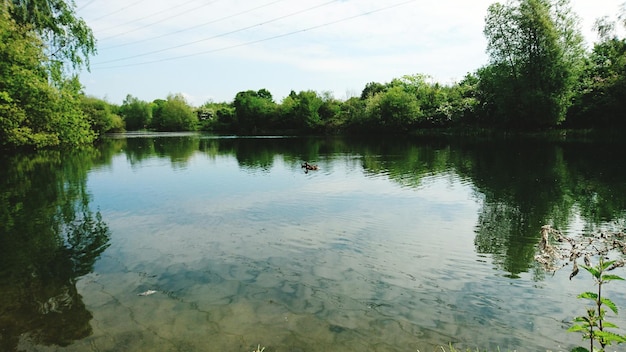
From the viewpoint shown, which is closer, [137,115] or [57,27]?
[57,27]

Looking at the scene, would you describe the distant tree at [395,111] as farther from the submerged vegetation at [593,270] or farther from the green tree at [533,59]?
the submerged vegetation at [593,270]

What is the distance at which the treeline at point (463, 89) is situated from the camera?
106ft

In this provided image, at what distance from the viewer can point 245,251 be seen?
11906mm

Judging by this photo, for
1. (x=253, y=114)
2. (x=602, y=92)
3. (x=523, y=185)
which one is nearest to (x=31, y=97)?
(x=523, y=185)

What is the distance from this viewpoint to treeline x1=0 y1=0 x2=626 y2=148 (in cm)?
3231

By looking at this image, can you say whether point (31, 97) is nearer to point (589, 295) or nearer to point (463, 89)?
point (589, 295)

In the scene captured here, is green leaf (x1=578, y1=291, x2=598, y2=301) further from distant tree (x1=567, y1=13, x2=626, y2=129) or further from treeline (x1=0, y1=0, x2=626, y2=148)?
distant tree (x1=567, y1=13, x2=626, y2=129)

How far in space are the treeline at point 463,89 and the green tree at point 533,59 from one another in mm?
126

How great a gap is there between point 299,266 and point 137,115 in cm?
17399

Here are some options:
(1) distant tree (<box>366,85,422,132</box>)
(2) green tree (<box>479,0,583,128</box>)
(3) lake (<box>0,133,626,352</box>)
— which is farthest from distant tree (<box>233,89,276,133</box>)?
(3) lake (<box>0,133,626,352</box>)

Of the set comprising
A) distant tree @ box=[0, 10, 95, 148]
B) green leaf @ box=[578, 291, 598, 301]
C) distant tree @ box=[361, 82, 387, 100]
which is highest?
distant tree @ box=[361, 82, 387, 100]

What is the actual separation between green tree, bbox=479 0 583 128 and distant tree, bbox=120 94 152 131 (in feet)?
482

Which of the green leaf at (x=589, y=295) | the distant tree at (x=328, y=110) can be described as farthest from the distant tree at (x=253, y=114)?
the green leaf at (x=589, y=295)

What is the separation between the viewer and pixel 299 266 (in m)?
10.5
